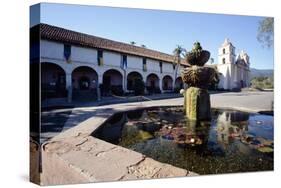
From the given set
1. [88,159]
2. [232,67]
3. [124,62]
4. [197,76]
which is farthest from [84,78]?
[232,67]

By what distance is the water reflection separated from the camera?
16.5 feet

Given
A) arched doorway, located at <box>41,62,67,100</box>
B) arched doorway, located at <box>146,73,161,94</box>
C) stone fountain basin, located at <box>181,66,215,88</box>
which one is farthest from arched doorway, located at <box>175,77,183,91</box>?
arched doorway, located at <box>41,62,67,100</box>

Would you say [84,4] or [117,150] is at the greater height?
[84,4]

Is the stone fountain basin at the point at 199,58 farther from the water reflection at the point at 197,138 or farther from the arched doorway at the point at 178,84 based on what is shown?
the water reflection at the point at 197,138

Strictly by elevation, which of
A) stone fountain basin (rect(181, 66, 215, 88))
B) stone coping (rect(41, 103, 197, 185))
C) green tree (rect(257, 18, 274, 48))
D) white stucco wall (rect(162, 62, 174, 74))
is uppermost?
green tree (rect(257, 18, 274, 48))

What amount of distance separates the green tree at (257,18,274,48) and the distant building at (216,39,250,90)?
402mm

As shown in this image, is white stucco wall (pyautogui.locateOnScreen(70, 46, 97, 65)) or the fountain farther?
the fountain

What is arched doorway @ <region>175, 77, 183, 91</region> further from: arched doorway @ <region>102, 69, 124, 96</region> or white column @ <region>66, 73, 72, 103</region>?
white column @ <region>66, 73, 72, 103</region>

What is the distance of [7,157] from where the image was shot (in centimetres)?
504

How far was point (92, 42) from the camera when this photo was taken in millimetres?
5008

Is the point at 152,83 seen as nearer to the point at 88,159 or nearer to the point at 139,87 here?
the point at 139,87

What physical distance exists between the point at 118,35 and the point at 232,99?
2.50 metres

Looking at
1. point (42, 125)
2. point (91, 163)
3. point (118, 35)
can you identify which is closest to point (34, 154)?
point (42, 125)

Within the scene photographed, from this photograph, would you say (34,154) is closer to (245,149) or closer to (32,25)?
(32,25)
